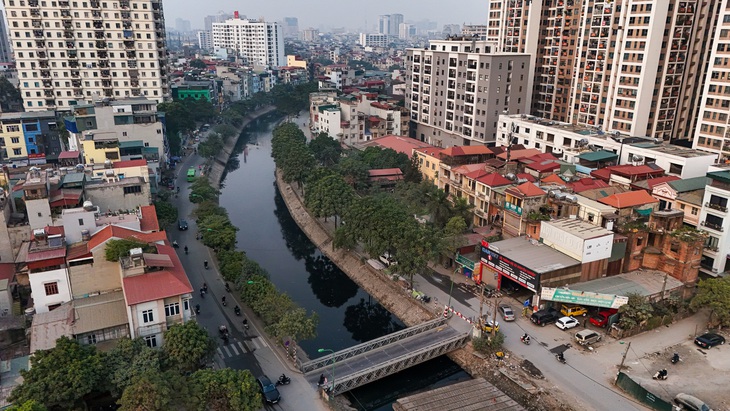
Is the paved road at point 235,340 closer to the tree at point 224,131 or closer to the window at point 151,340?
the window at point 151,340

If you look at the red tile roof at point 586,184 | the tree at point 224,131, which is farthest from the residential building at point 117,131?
the red tile roof at point 586,184

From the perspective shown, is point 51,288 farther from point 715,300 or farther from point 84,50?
point 84,50

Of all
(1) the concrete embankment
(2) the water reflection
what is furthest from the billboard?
(1) the concrete embankment

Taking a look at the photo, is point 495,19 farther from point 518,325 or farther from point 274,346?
point 274,346

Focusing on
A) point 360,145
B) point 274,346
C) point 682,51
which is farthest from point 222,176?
point 682,51

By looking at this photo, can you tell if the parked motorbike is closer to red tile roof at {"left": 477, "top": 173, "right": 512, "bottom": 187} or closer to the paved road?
red tile roof at {"left": 477, "top": 173, "right": 512, "bottom": 187}
